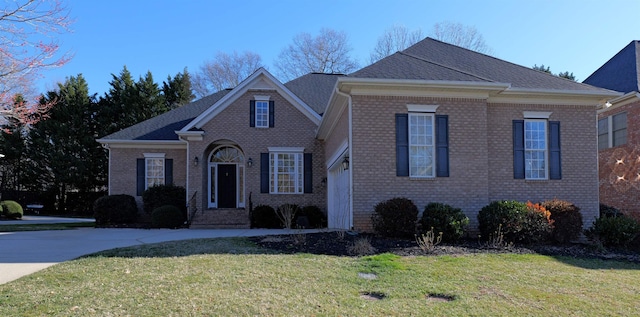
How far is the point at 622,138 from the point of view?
625 inches

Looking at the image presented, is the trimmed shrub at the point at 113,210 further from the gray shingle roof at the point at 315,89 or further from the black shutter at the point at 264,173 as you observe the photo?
the gray shingle roof at the point at 315,89

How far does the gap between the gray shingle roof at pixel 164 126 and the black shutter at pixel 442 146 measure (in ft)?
40.0

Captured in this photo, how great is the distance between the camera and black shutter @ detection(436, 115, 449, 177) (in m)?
11.1

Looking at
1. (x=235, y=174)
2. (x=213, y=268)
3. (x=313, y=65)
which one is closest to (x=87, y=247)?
(x=213, y=268)

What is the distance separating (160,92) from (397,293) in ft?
111

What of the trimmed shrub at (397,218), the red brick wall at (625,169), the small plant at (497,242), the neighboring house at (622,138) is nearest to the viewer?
the small plant at (497,242)

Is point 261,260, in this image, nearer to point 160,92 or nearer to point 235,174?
point 235,174

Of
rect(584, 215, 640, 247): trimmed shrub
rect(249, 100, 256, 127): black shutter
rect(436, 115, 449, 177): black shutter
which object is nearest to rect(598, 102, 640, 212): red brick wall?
rect(584, 215, 640, 247): trimmed shrub

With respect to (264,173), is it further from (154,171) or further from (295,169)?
(154,171)

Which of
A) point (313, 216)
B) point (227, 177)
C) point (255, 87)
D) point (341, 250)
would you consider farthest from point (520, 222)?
point (227, 177)

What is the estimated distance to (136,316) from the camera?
4.47 meters

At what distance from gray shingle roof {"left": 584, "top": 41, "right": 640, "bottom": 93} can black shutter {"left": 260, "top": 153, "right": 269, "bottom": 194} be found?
1380 centimetres

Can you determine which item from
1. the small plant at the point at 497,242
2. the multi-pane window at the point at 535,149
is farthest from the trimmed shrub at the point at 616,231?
the small plant at the point at 497,242

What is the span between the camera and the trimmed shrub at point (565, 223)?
9.98 metres
